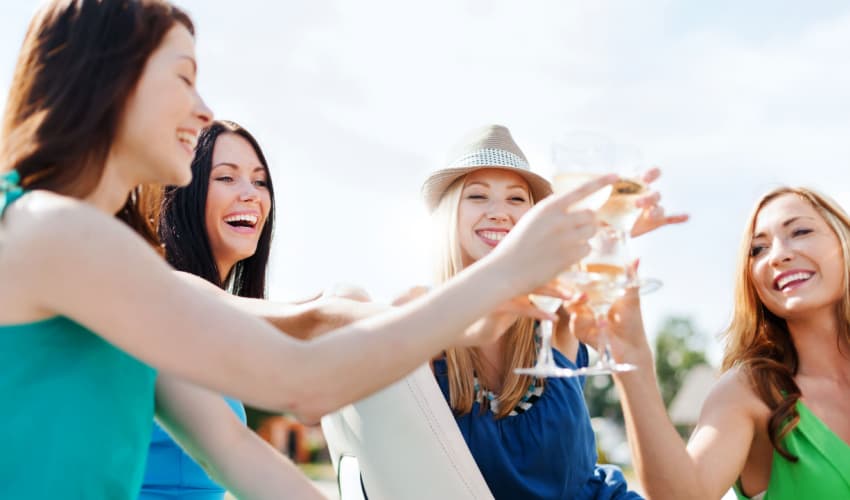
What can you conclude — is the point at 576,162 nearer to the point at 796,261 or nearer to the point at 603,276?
the point at 603,276

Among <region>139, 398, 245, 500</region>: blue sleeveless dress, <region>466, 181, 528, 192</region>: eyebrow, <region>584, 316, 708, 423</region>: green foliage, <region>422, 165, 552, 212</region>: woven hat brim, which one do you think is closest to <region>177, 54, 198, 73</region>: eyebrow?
<region>139, 398, 245, 500</region>: blue sleeveless dress

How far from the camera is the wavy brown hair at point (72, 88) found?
82.5 inches

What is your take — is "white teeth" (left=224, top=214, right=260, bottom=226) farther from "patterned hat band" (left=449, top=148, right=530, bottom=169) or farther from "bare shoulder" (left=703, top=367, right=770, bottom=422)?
"bare shoulder" (left=703, top=367, right=770, bottom=422)

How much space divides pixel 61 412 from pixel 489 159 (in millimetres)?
2869

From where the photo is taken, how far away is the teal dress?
2.01 m

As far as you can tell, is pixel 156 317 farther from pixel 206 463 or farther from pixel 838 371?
pixel 838 371

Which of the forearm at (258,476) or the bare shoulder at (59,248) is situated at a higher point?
the bare shoulder at (59,248)

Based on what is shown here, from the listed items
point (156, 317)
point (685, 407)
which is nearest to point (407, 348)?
point (156, 317)

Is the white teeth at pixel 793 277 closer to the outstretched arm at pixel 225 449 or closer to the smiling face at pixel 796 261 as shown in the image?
the smiling face at pixel 796 261

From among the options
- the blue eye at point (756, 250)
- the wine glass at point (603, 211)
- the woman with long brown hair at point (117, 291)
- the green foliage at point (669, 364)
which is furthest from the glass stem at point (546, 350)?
the green foliage at point (669, 364)

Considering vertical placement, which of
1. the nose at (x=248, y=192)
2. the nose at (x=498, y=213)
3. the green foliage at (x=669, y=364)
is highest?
the nose at (x=248, y=192)

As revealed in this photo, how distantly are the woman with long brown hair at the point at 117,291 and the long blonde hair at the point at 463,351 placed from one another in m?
1.67

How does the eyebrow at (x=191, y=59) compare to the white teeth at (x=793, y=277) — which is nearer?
the eyebrow at (x=191, y=59)

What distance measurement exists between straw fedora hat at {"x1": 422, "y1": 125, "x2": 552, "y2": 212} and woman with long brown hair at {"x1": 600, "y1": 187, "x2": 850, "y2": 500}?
1.17 meters
